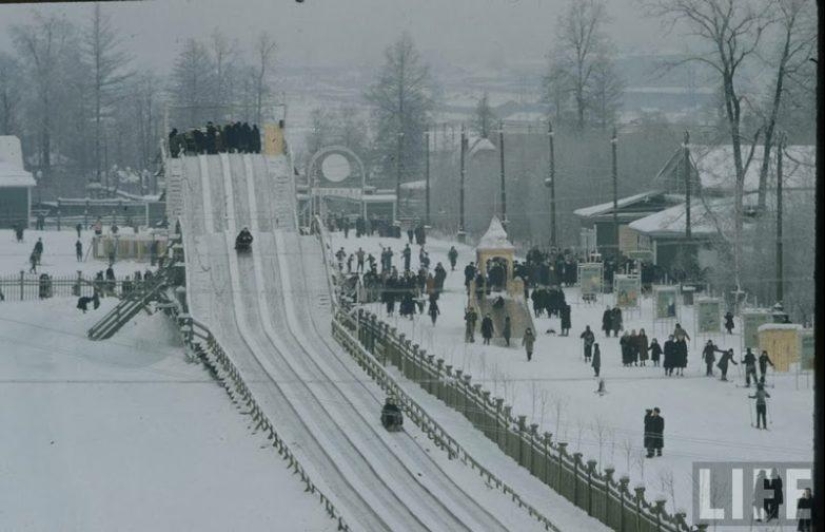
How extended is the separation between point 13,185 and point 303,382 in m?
4.34

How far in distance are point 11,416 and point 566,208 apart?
5464 millimetres

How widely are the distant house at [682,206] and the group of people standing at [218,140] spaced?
2.95 meters

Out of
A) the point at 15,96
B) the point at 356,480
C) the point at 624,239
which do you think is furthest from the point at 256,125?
the point at 356,480

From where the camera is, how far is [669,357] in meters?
9.66

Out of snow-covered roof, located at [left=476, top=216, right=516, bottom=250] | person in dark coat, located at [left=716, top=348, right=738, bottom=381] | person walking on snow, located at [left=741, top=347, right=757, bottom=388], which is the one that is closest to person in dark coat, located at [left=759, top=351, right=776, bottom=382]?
person walking on snow, located at [left=741, top=347, right=757, bottom=388]

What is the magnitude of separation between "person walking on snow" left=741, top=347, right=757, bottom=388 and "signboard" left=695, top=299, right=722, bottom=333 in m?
0.58

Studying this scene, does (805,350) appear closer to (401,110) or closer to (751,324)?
(751,324)

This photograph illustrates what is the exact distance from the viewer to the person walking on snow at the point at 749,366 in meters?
9.24

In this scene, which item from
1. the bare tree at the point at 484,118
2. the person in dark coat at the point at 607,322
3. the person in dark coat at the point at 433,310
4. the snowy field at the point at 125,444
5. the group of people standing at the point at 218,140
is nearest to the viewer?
the snowy field at the point at 125,444

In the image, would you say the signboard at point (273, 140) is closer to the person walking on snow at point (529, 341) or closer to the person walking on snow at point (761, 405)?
the person walking on snow at point (529, 341)

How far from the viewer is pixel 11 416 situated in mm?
9430

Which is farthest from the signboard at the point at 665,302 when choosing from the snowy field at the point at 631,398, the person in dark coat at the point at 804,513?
the person in dark coat at the point at 804,513

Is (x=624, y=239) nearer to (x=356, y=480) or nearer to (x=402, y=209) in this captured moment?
(x=402, y=209)

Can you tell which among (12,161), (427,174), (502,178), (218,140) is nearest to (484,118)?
(502,178)
